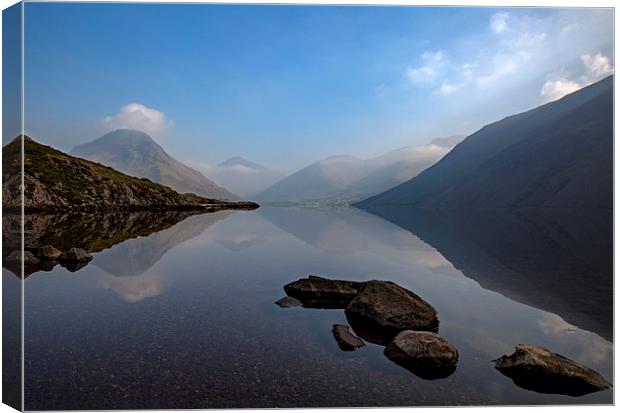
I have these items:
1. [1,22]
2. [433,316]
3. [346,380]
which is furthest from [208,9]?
[433,316]

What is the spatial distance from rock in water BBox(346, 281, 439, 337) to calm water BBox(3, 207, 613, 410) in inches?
33.7

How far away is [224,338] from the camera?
622 inches

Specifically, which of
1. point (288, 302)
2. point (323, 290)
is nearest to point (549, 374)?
point (288, 302)

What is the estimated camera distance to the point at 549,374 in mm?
12297

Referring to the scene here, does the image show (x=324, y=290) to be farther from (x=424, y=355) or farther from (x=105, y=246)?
(x=105, y=246)

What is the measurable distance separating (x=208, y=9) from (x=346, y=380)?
39.0ft

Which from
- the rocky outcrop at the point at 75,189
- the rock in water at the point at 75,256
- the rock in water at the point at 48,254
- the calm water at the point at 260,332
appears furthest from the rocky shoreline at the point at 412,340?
the rocky outcrop at the point at 75,189

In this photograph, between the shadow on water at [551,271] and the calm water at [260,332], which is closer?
the calm water at [260,332]

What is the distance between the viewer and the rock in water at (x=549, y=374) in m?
11.9

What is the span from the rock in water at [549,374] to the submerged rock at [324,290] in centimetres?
1060

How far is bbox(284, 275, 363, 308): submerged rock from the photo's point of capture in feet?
75.2

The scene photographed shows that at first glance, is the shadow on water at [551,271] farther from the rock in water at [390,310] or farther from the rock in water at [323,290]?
the rock in water at [323,290]

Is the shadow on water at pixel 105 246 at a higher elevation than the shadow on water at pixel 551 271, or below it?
higher

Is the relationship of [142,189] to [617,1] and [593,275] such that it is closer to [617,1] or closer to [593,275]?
[593,275]
